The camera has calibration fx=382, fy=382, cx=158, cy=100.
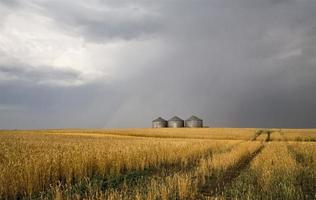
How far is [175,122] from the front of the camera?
127312 mm

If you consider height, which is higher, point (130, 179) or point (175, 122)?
point (175, 122)

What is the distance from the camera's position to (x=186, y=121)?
418 feet

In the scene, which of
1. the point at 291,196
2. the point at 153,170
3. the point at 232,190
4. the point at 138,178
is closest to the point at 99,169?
the point at 138,178

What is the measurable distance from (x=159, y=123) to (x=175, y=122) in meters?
5.37

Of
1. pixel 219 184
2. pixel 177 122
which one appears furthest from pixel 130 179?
pixel 177 122

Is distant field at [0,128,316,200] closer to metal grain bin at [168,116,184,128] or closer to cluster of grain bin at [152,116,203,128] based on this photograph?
cluster of grain bin at [152,116,203,128]

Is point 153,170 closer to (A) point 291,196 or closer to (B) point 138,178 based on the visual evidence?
(B) point 138,178

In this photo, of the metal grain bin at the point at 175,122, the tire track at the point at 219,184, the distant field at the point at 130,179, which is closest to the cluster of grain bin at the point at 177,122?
the metal grain bin at the point at 175,122

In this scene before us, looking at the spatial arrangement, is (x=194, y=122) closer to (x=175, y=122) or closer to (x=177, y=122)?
(x=177, y=122)

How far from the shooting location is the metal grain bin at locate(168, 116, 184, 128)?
126188 millimetres

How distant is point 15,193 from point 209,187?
5824 millimetres

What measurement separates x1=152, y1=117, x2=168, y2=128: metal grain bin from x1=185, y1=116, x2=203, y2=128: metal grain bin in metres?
7.32

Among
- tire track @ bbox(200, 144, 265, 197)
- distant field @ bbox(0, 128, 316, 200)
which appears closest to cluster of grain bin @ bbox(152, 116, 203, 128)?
distant field @ bbox(0, 128, 316, 200)

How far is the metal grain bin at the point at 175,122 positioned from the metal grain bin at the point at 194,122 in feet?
6.70
